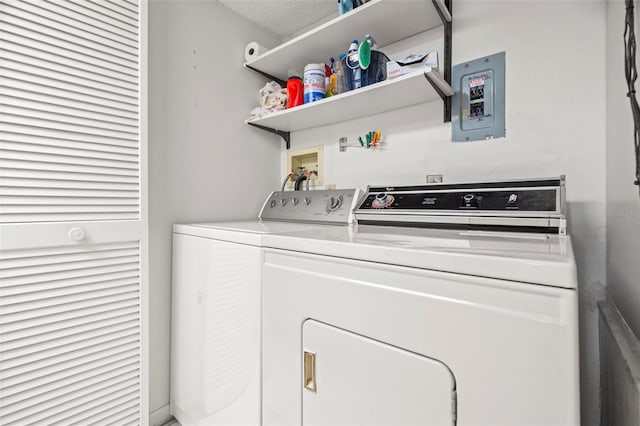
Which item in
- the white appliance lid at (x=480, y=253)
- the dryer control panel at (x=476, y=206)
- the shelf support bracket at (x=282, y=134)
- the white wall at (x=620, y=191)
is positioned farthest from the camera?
the shelf support bracket at (x=282, y=134)

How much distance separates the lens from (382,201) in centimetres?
144

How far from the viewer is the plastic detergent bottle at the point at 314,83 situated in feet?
5.71

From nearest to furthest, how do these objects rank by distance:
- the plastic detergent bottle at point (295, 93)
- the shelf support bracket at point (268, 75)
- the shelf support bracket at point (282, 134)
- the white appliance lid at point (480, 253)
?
the white appliance lid at point (480, 253), the plastic detergent bottle at point (295, 93), the shelf support bracket at point (268, 75), the shelf support bracket at point (282, 134)

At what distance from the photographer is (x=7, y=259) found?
106 centimetres

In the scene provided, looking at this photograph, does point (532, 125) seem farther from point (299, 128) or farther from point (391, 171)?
point (299, 128)

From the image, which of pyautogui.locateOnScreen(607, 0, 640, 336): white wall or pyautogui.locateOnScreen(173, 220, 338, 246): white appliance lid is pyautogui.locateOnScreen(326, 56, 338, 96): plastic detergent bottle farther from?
pyautogui.locateOnScreen(607, 0, 640, 336): white wall

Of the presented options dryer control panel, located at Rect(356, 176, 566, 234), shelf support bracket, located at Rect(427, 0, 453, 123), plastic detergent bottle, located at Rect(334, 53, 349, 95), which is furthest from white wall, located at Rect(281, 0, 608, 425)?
plastic detergent bottle, located at Rect(334, 53, 349, 95)

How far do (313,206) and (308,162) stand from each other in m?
0.61

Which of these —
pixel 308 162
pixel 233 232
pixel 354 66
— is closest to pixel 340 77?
pixel 354 66

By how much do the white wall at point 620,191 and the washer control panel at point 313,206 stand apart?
948 mm

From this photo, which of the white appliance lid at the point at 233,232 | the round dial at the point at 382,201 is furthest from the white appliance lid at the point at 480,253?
the round dial at the point at 382,201

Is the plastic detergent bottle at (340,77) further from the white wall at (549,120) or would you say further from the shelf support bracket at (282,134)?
the shelf support bracket at (282,134)

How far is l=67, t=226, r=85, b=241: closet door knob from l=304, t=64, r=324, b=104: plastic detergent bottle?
1254 millimetres

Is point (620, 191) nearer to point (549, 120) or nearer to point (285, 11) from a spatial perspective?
point (549, 120)
